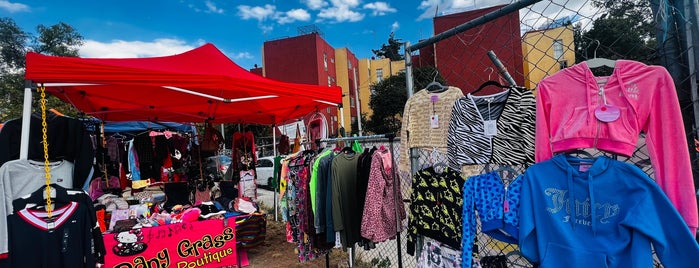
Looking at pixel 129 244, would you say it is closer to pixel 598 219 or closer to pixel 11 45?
pixel 598 219

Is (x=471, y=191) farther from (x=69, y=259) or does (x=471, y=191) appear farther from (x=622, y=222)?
(x=69, y=259)

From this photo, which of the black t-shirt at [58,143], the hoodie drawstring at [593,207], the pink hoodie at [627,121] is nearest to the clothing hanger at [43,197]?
the black t-shirt at [58,143]

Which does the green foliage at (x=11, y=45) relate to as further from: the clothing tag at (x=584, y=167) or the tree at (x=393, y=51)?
the clothing tag at (x=584, y=167)

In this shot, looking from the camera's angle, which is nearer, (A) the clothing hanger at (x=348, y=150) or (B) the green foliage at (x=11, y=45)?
(A) the clothing hanger at (x=348, y=150)

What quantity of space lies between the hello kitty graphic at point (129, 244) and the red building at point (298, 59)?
76.3ft

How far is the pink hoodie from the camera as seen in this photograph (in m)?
1.31

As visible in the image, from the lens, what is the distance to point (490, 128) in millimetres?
1906

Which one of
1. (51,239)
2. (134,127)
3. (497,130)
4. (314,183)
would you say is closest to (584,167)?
(497,130)

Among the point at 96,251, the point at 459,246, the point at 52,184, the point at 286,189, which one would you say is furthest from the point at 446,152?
the point at 52,184

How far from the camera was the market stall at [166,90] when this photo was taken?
9.57 feet

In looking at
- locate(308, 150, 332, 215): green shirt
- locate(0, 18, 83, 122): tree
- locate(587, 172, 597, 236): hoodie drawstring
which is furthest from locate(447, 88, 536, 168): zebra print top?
locate(0, 18, 83, 122): tree

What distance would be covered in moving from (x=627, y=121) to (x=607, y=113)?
0.08 metres

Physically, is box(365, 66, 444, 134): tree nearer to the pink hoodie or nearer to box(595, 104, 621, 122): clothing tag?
the pink hoodie

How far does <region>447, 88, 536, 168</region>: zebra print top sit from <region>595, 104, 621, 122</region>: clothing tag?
0.35 meters
